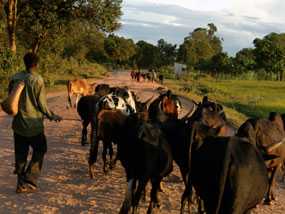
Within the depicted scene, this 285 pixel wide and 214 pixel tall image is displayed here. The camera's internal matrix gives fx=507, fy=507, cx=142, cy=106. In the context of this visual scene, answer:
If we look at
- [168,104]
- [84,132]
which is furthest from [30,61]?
[84,132]

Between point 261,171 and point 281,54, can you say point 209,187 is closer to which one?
point 261,171

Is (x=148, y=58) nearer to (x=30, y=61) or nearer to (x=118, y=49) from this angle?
(x=118, y=49)

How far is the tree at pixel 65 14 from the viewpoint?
29094 millimetres

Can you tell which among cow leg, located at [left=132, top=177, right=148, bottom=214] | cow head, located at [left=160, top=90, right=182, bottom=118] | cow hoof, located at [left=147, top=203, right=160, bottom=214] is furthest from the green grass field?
cow leg, located at [left=132, top=177, right=148, bottom=214]

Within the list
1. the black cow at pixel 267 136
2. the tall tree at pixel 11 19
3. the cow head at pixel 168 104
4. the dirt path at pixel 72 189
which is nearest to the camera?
the dirt path at pixel 72 189

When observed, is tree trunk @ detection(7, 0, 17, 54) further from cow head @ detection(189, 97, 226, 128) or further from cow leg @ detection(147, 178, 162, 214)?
cow leg @ detection(147, 178, 162, 214)

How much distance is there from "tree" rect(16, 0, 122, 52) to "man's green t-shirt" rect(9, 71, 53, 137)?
21.5 metres

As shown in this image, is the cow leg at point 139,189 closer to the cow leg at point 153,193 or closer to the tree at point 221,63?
the cow leg at point 153,193

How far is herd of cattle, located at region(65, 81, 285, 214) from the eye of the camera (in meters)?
5.15

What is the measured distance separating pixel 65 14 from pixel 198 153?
83.7 feet

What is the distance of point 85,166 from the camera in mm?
10508

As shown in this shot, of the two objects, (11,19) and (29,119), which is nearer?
(29,119)

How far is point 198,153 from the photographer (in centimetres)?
569

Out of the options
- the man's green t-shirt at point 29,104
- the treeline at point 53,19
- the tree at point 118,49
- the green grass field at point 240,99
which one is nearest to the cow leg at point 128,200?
the man's green t-shirt at point 29,104
